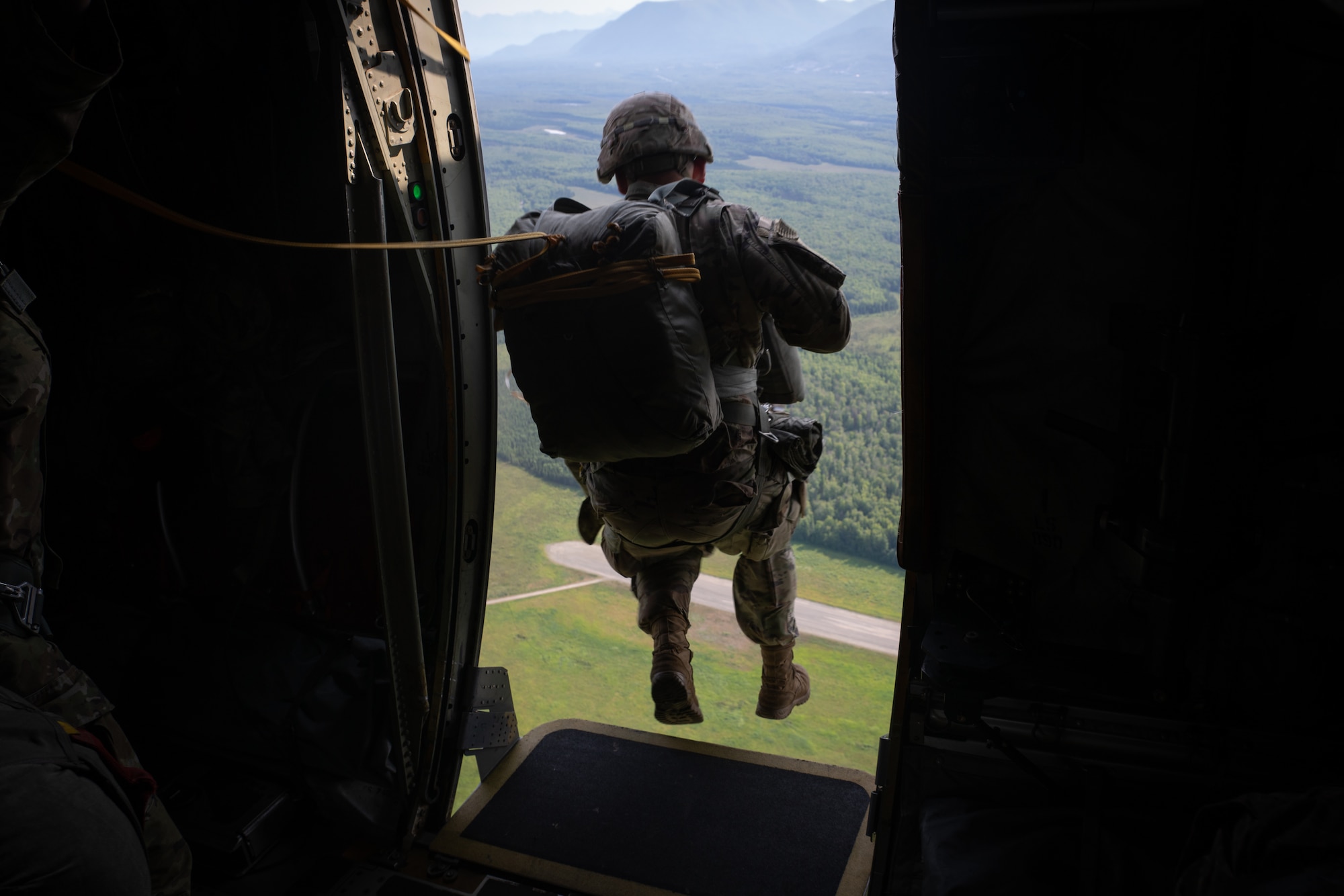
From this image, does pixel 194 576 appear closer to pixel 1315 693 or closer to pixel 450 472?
pixel 450 472

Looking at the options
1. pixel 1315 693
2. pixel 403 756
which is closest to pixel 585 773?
pixel 403 756

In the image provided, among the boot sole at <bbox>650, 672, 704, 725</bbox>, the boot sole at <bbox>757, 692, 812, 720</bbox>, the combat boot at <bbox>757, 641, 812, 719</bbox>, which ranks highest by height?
the boot sole at <bbox>650, 672, 704, 725</bbox>

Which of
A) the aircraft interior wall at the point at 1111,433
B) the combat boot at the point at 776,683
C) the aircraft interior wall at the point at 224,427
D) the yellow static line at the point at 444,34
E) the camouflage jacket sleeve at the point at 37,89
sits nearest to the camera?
the aircraft interior wall at the point at 1111,433

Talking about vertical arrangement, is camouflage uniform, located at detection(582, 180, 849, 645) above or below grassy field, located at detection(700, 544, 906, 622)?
above

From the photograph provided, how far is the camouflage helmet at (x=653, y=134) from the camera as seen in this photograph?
2.38 meters

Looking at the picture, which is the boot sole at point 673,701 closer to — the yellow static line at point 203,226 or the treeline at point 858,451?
the yellow static line at point 203,226

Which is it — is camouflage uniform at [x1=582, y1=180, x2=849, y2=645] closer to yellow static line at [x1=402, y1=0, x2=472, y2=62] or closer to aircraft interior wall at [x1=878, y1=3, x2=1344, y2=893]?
yellow static line at [x1=402, y1=0, x2=472, y2=62]

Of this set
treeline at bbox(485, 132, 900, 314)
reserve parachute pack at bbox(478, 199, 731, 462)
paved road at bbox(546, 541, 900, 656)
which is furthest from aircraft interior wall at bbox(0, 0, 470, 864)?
paved road at bbox(546, 541, 900, 656)

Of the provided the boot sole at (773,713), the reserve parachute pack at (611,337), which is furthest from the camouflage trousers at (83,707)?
the boot sole at (773,713)

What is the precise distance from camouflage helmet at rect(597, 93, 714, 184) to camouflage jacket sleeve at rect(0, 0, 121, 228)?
1.21 m

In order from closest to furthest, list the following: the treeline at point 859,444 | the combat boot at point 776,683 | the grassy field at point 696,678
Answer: the combat boot at point 776,683 → the grassy field at point 696,678 → the treeline at point 859,444

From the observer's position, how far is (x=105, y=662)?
2842 millimetres

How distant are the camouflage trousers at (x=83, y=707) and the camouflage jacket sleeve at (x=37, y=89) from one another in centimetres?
85

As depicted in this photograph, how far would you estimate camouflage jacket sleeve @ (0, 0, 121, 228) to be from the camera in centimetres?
137
